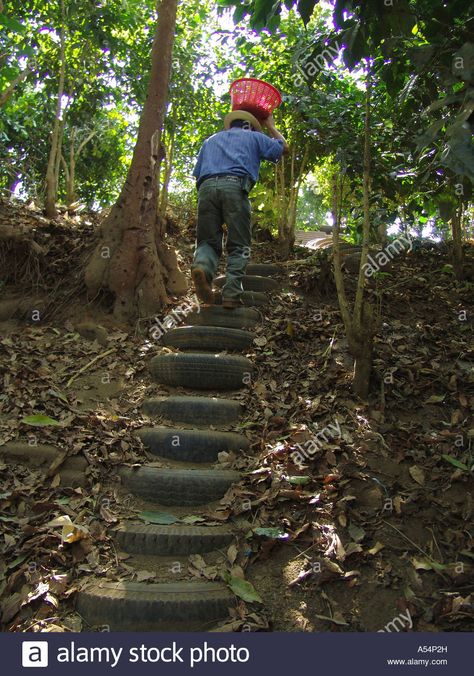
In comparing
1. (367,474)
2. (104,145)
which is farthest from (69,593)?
(104,145)

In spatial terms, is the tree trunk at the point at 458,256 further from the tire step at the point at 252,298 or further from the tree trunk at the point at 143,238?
the tree trunk at the point at 143,238

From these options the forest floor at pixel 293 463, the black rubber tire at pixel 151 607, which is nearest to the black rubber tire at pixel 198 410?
the forest floor at pixel 293 463

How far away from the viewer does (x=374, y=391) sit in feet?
12.4

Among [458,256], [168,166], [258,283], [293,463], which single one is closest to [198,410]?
[293,463]

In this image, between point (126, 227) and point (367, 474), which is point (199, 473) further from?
point (126, 227)

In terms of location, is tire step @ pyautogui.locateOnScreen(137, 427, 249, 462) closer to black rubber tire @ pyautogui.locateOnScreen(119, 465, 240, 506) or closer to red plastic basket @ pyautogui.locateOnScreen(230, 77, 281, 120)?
black rubber tire @ pyautogui.locateOnScreen(119, 465, 240, 506)

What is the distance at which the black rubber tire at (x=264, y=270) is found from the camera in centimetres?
619

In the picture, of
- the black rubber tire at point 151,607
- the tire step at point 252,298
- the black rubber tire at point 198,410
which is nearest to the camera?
the black rubber tire at point 151,607

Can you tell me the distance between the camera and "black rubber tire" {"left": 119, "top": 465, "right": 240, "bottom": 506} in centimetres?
320

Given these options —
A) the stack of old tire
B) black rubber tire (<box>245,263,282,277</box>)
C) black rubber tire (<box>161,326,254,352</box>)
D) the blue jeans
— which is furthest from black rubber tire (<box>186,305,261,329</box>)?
black rubber tire (<box>245,263,282,277</box>)

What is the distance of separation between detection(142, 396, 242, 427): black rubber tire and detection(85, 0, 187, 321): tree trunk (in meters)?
1.44

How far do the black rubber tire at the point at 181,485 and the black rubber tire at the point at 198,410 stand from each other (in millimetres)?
597

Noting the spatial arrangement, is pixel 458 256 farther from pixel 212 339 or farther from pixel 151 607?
pixel 151 607

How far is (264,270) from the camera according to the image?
625 centimetres
